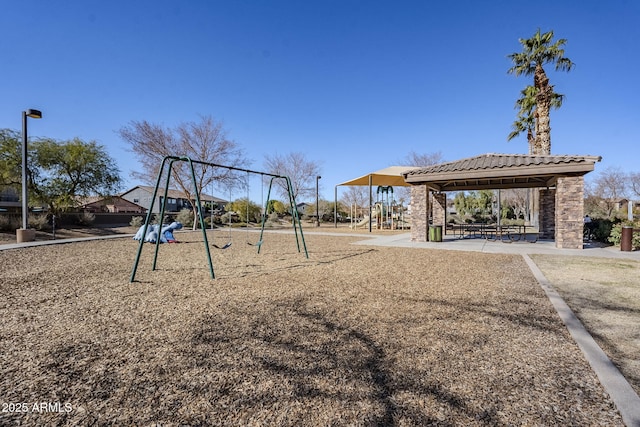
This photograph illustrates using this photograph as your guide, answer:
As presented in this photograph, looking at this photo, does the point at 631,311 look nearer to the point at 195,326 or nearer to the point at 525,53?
the point at 195,326

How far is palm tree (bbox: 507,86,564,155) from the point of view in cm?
1658

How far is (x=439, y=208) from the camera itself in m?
15.4

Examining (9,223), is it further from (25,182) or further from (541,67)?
(541,67)

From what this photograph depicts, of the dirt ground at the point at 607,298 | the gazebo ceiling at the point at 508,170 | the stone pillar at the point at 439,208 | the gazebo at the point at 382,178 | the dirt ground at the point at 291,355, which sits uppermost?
the gazebo at the point at 382,178

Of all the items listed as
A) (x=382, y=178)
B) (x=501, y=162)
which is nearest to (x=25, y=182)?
(x=382, y=178)

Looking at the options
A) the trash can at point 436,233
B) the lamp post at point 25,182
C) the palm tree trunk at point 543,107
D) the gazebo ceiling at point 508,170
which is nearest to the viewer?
the gazebo ceiling at point 508,170

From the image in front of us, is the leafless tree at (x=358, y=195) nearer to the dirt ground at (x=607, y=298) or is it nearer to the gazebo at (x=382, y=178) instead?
the gazebo at (x=382, y=178)

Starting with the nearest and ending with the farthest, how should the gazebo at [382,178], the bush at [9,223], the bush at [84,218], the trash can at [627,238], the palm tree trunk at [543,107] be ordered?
the trash can at [627,238] < the bush at [9,223] < the palm tree trunk at [543,107] < the gazebo at [382,178] < the bush at [84,218]

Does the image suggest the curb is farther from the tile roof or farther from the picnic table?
the picnic table

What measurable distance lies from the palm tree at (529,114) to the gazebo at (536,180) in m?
5.62

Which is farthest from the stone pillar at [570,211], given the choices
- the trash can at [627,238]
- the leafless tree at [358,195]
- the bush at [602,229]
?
the leafless tree at [358,195]

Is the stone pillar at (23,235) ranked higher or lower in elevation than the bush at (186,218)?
lower

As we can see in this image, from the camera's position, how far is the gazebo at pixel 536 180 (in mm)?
9289

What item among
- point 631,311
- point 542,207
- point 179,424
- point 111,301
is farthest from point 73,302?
point 542,207
